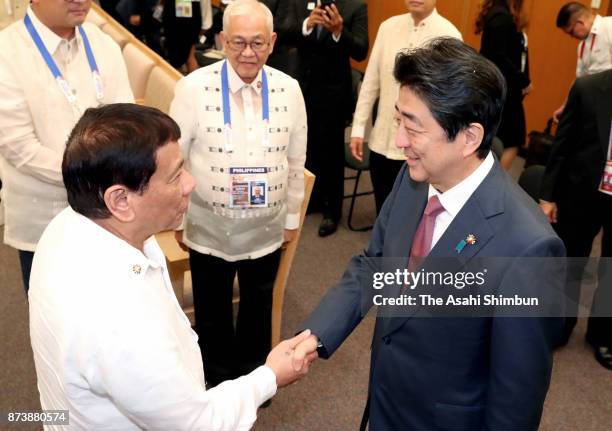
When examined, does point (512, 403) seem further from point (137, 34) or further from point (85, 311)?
point (137, 34)

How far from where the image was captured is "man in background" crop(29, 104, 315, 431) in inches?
46.4

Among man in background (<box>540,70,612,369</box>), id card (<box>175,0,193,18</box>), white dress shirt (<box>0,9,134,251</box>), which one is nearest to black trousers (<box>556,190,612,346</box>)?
man in background (<box>540,70,612,369</box>)

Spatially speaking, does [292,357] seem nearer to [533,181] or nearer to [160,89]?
[533,181]

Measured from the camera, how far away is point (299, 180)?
9.00 feet

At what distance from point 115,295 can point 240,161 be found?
1289 mm

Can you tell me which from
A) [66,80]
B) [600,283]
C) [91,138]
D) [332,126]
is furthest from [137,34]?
[91,138]

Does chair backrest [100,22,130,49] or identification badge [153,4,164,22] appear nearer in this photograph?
chair backrest [100,22,130,49]

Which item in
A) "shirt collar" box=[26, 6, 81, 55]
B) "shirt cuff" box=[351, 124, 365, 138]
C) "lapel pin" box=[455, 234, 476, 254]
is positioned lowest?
"shirt cuff" box=[351, 124, 365, 138]

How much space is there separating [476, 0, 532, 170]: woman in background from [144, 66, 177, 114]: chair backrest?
2.43 metres

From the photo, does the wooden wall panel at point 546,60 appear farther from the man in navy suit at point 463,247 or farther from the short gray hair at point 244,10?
the man in navy suit at point 463,247

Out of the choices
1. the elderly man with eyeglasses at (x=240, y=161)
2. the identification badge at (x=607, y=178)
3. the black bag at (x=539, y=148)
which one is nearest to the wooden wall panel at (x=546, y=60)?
the black bag at (x=539, y=148)

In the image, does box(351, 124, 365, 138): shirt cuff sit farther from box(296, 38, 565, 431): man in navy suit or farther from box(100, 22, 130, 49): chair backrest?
box(100, 22, 130, 49): chair backrest

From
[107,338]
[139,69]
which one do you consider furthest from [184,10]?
[107,338]

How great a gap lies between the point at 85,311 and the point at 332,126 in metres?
3.37
